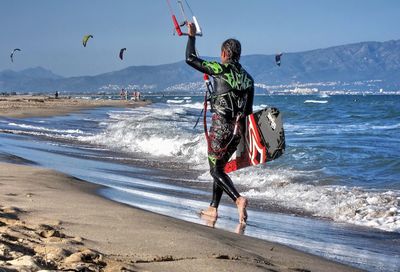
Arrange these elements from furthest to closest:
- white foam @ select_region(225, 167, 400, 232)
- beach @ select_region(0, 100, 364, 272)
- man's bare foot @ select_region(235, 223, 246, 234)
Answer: white foam @ select_region(225, 167, 400, 232) < man's bare foot @ select_region(235, 223, 246, 234) < beach @ select_region(0, 100, 364, 272)

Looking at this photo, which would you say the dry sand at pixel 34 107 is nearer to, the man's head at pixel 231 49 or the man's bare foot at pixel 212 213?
the man's bare foot at pixel 212 213

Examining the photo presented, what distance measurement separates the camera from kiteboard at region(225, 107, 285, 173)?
6.35 m

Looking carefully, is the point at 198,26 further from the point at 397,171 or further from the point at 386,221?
the point at 397,171

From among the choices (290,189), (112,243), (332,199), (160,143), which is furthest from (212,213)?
(160,143)

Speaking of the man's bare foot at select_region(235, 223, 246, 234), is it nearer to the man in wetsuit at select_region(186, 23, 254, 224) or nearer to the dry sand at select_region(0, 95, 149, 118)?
the man in wetsuit at select_region(186, 23, 254, 224)

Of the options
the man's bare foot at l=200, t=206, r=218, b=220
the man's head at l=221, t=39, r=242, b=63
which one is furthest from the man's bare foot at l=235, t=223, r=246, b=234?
the man's head at l=221, t=39, r=242, b=63

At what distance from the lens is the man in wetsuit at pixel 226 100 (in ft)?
20.0

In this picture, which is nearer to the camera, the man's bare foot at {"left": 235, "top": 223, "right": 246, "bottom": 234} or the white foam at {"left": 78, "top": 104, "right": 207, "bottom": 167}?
the man's bare foot at {"left": 235, "top": 223, "right": 246, "bottom": 234}

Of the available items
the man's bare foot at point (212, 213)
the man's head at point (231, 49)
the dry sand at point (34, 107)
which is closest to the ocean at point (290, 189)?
the man's bare foot at point (212, 213)

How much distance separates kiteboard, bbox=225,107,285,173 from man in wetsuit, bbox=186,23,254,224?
0.12 meters

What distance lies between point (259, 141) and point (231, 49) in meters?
0.94

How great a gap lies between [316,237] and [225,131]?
57.3 inches

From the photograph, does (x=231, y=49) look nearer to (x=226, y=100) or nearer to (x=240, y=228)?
(x=226, y=100)

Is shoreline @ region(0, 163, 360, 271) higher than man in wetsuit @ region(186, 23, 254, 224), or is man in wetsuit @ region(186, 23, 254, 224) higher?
man in wetsuit @ region(186, 23, 254, 224)
